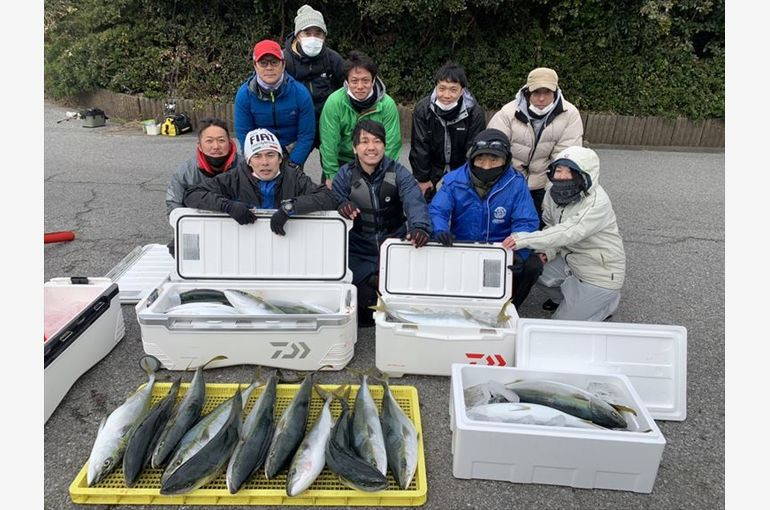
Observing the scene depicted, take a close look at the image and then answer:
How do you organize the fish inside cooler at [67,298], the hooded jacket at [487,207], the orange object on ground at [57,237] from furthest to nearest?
1. the orange object on ground at [57,237]
2. the hooded jacket at [487,207]
3. the fish inside cooler at [67,298]

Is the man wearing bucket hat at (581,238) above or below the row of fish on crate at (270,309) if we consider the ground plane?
above

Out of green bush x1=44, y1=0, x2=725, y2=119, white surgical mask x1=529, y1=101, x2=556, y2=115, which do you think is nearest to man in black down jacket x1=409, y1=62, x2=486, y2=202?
white surgical mask x1=529, y1=101, x2=556, y2=115

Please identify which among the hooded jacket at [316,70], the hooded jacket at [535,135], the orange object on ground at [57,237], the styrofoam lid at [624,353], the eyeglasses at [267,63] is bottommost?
the styrofoam lid at [624,353]

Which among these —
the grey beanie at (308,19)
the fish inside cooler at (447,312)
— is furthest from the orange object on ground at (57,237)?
the fish inside cooler at (447,312)

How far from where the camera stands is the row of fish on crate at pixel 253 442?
2.41 m

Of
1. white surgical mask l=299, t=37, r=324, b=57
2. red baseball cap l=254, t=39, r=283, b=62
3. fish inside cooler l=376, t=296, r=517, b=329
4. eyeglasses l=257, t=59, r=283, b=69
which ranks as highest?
white surgical mask l=299, t=37, r=324, b=57

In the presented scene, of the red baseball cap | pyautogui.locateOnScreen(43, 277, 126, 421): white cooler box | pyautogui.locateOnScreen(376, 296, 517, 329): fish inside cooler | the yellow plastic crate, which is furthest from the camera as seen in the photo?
the red baseball cap

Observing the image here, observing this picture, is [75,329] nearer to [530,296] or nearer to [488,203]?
[488,203]

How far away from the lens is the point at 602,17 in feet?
38.3

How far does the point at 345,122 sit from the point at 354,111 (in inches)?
5.3

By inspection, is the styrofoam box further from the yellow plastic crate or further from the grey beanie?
the grey beanie

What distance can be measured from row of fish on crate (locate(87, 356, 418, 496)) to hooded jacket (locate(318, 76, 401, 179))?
2.50 meters

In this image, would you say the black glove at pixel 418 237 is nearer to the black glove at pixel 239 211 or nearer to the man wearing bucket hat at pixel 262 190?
the man wearing bucket hat at pixel 262 190

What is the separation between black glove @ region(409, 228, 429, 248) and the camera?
365 centimetres
